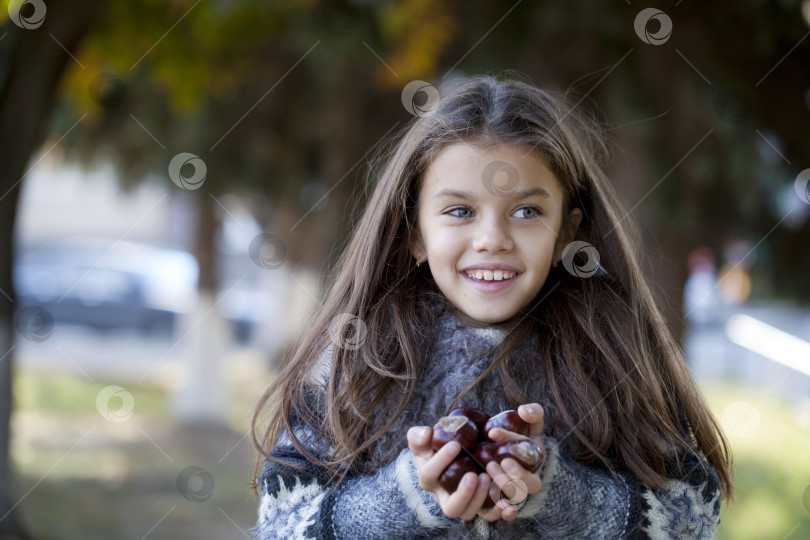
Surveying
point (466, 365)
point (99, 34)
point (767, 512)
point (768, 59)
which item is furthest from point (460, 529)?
point (767, 512)

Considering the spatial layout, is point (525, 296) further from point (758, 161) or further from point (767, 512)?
point (767, 512)

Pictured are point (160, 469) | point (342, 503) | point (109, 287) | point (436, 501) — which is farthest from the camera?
point (109, 287)

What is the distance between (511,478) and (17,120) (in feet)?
13.7

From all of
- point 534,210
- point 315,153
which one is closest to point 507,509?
point 534,210

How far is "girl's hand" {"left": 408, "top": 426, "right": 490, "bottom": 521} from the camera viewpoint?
1.41 metres

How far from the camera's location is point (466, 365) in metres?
1.74

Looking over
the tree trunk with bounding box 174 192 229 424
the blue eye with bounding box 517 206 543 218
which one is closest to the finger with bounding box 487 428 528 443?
the blue eye with bounding box 517 206 543 218

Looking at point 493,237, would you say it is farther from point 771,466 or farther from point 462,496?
point 771,466

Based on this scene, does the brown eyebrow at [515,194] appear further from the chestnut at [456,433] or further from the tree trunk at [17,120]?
the tree trunk at [17,120]

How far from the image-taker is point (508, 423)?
1466 mm

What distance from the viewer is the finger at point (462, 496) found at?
4.60 ft

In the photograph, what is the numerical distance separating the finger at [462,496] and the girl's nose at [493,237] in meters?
0.45

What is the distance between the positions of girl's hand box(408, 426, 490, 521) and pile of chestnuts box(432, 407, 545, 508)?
0.04ft

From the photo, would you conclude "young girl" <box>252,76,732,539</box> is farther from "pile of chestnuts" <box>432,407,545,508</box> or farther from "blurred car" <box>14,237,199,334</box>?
"blurred car" <box>14,237,199,334</box>
